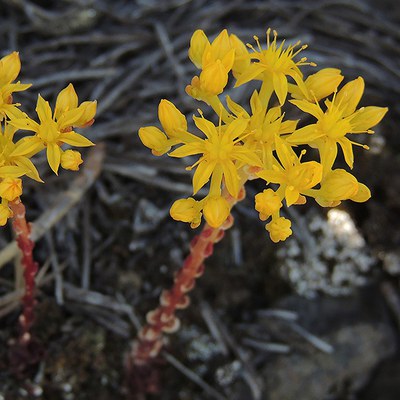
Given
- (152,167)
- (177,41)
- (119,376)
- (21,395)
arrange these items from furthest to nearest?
(177,41), (152,167), (119,376), (21,395)

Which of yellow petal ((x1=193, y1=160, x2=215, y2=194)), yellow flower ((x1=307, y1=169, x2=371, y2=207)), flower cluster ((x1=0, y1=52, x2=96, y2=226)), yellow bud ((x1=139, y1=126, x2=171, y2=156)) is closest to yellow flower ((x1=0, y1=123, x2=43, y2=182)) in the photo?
flower cluster ((x1=0, y1=52, x2=96, y2=226))

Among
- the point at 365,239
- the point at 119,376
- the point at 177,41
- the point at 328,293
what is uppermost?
the point at 177,41

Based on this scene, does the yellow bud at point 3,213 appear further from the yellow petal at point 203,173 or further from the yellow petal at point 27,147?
the yellow petal at point 203,173

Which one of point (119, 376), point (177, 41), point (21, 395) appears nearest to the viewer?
point (21, 395)

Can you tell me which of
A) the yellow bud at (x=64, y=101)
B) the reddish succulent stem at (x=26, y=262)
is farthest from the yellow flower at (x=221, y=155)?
the reddish succulent stem at (x=26, y=262)

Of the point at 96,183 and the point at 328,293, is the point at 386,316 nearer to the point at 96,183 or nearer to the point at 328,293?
the point at 328,293

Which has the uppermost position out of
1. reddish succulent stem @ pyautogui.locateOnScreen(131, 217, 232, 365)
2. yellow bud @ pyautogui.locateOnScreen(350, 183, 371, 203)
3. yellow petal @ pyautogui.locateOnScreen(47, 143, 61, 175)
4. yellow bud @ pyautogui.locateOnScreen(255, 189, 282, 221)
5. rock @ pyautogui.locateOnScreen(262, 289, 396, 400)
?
yellow bud @ pyautogui.locateOnScreen(350, 183, 371, 203)

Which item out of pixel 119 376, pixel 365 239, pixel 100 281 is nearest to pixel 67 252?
pixel 100 281

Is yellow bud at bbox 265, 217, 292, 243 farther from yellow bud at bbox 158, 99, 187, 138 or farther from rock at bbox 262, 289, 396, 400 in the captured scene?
rock at bbox 262, 289, 396, 400
